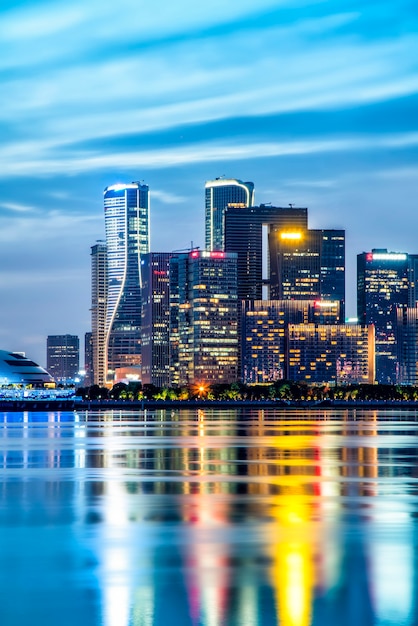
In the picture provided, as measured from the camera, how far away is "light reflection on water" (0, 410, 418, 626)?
24.5 m

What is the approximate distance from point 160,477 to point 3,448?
3286cm

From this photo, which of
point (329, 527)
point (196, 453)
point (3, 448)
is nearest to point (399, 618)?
point (329, 527)

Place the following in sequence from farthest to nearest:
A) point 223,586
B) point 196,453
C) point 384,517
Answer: point 196,453
point 384,517
point 223,586

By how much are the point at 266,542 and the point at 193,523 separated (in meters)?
5.36

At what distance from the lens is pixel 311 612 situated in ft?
78.4

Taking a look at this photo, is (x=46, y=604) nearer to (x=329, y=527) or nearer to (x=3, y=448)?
(x=329, y=527)

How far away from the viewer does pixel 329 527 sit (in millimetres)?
37281

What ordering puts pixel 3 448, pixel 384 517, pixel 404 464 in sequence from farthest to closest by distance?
pixel 3 448 → pixel 404 464 → pixel 384 517

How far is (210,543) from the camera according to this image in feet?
112

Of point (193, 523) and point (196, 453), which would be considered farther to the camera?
point (196, 453)

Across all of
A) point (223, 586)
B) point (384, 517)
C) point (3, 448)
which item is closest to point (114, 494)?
point (384, 517)

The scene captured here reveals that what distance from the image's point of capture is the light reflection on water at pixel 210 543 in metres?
24.5

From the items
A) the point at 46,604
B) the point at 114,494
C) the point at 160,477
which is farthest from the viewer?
the point at 160,477

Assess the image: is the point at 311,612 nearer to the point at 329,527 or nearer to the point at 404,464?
the point at 329,527
